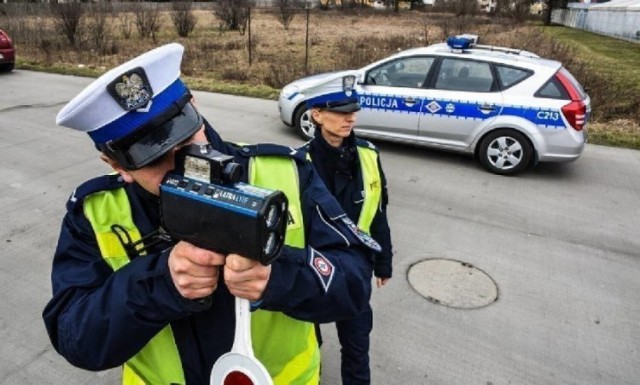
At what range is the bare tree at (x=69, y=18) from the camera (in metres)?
17.2

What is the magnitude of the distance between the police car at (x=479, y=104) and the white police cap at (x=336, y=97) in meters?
2.72

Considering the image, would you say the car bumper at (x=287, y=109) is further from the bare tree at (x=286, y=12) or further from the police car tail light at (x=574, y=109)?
the bare tree at (x=286, y=12)

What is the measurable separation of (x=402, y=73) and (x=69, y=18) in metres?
15.5

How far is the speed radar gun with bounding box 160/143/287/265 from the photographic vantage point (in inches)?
31.6

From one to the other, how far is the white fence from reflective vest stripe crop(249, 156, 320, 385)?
93.7ft

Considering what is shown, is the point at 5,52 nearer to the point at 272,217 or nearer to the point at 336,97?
the point at 336,97

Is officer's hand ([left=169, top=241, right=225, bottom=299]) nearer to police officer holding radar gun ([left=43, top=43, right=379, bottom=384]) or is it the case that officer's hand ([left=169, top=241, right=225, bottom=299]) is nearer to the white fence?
police officer holding radar gun ([left=43, top=43, right=379, bottom=384])

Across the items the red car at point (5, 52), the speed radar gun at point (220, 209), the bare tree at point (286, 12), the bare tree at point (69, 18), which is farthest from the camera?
the bare tree at point (286, 12)

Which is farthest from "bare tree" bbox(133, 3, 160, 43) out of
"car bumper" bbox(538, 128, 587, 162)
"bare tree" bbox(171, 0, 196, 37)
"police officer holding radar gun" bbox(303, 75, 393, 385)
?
"police officer holding radar gun" bbox(303, 75, 393, 385)

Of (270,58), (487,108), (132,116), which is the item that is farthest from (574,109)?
(270,58)

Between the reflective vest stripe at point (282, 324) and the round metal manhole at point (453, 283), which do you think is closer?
the reflective vest stripe at point (282, 324)

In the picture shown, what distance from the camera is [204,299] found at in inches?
37.1

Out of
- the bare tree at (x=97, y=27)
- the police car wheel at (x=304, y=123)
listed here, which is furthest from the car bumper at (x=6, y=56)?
the police car wheel at (x=304, y=123)

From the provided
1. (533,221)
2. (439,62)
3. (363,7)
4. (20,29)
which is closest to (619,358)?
(533,221)
